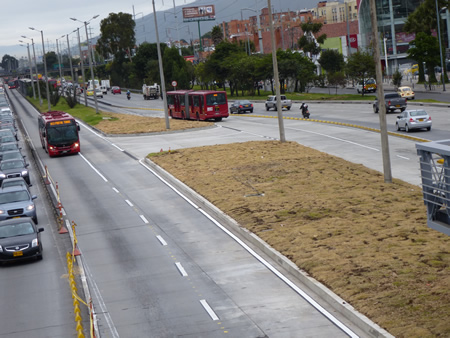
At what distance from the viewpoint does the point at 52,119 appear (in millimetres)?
52188

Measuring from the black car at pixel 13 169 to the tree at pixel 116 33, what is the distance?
4938 inches

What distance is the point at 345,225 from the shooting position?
905 inches

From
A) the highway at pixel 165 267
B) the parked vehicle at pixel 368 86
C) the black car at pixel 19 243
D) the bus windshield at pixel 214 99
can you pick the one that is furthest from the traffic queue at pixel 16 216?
the parked vehicle at pixel 368 86

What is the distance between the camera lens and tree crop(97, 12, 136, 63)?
164m

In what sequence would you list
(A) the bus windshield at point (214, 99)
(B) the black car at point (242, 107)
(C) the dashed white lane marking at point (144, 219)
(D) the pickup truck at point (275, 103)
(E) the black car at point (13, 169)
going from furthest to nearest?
(B) the black car at point (242, 107) → (D) the pickup truck at point (275, 103) → (A) the bus windshield at point (214, 99) → (E) the black car at point (13, 169) → (C) the dashed white lane marking at point (144, 219)

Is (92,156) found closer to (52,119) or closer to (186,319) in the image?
(52,119)

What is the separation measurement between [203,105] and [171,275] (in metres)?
48.1

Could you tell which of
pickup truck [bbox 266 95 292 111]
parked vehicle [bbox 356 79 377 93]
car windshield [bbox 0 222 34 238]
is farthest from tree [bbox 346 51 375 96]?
car windshield [bbox 0 222 34 238]

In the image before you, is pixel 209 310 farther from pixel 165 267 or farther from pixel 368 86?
pixel 368 86

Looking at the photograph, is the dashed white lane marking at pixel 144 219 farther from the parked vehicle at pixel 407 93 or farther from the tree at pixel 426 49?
the tree at pixel 426 49

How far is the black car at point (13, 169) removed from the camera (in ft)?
133

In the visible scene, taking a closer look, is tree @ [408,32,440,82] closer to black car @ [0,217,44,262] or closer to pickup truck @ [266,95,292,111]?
pickup truck @ [266,95,292,111]

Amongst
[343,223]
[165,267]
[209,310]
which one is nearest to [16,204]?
[165,267]

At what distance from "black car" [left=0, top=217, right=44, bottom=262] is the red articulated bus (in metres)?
43.5
